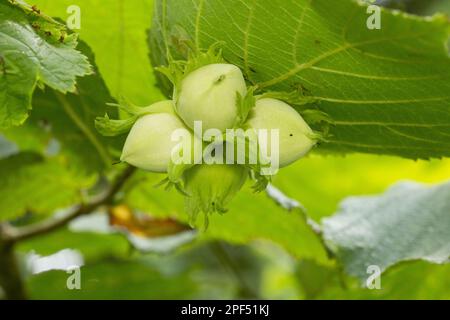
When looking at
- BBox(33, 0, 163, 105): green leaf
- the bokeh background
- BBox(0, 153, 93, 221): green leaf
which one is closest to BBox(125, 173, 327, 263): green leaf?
the bokeh background

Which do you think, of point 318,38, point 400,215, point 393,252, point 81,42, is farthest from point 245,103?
point 400,215

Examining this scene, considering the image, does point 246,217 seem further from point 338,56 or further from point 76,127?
point 338,56

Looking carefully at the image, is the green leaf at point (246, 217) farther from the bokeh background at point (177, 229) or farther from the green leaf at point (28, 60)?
the green leaf at point (28, 60)

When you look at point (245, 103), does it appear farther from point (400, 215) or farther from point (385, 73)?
point (400, 215)

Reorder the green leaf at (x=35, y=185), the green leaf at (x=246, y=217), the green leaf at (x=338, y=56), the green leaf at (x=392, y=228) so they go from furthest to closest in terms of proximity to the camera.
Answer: the green leaf at (x=35, y=185) → the green leaf at (x=246, y=217) → the green leaf at (x=392, y=228) → the green leaf at (x=338, y=56)

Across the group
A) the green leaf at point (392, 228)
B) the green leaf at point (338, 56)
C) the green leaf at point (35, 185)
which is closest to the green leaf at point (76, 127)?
the green leaf at point (35, 185)

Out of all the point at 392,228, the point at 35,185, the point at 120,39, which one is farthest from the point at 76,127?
the point at 392,228

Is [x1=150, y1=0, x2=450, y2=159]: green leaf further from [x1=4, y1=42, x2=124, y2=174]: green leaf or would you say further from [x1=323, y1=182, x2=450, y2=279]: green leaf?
[x1=323, y1=182, x2=450, y2=279]: green leaf

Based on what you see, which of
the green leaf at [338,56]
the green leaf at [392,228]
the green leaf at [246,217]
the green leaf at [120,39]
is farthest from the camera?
the green leaf at [246,217]

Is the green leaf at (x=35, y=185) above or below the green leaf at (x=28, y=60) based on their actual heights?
below
